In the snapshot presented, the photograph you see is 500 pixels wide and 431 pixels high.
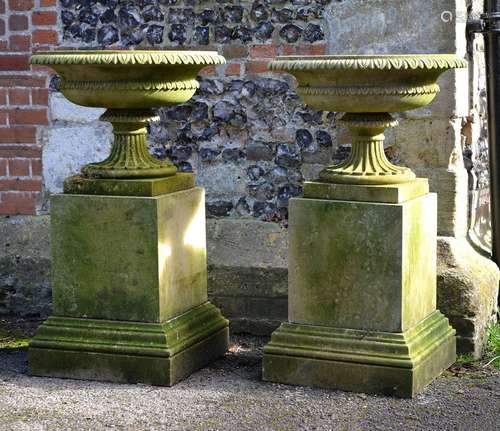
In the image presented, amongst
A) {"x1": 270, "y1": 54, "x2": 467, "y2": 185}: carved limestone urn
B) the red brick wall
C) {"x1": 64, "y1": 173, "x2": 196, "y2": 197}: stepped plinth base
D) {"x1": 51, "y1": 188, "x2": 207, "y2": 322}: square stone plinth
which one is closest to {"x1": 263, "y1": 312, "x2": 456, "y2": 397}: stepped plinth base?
{"x1": 51, "y1": 188, "x2": 207, "y2": 322}: square stone plinth

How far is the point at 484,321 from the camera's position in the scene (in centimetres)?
541

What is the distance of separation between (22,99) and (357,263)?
2.20 metres

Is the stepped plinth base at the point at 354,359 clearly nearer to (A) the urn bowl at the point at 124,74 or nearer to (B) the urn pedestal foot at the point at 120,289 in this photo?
(B) the urn pedestal foot at the point at 120,289

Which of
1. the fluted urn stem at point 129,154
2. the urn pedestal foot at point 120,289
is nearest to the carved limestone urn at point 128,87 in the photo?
the fluted urn stem at point 129,154

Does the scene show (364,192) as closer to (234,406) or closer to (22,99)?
(234,406)

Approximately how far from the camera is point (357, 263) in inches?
181

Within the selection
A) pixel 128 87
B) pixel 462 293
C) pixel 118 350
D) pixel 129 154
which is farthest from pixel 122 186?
pixel 462 293

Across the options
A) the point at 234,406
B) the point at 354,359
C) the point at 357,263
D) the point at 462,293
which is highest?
the point at 357,263

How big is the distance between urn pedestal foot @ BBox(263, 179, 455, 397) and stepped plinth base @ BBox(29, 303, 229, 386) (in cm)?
39

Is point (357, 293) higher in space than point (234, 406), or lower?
higher

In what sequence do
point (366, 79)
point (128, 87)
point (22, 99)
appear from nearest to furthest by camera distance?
point (366, 79)
point (128, 87)
point (22, 99)

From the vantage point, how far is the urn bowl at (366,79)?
432 centimetres

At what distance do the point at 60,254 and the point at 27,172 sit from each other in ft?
3.72

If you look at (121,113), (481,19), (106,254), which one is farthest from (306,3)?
(106,254)
